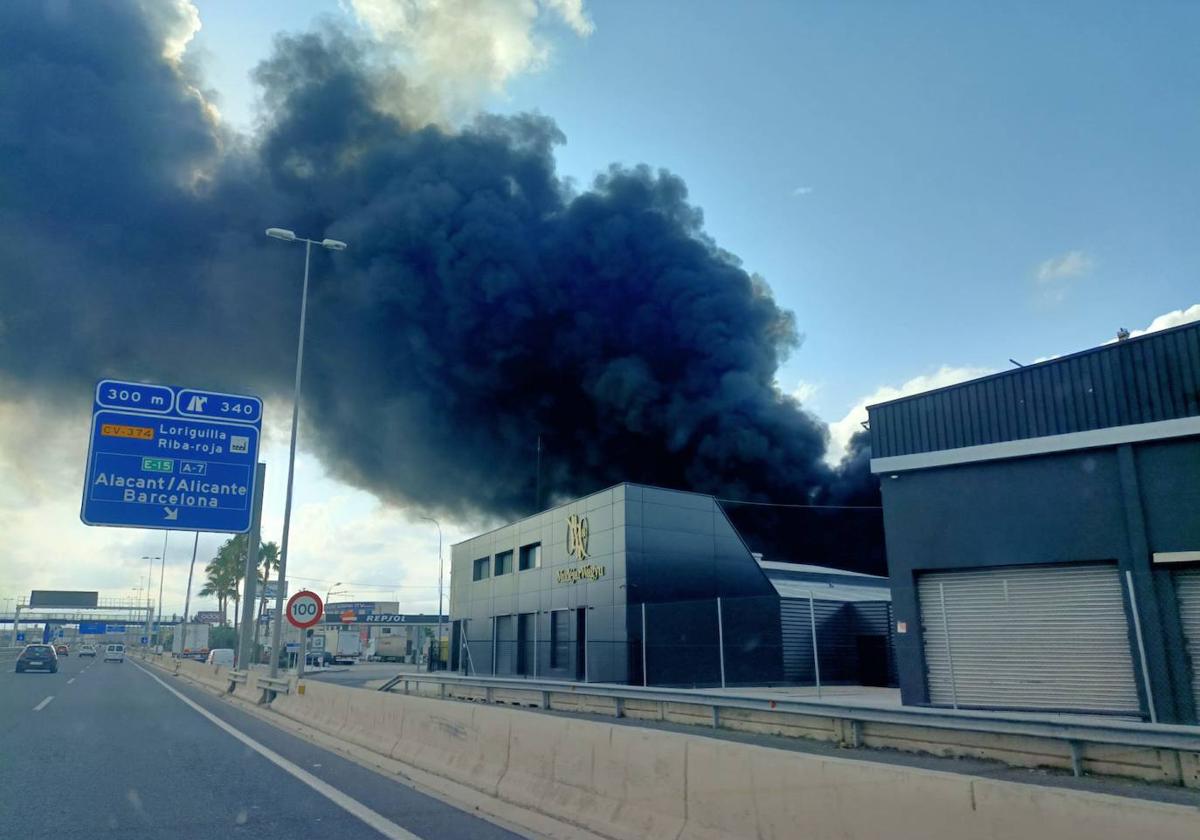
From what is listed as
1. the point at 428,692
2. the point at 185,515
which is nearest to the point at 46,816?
→ the point at 185,515

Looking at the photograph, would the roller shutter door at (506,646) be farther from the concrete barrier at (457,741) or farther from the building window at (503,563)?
the concrete barrier at (457,741)

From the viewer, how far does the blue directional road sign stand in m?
15.7

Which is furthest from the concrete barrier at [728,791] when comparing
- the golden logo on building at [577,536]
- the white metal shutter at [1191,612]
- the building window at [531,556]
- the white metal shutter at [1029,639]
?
the building window at [531,556]

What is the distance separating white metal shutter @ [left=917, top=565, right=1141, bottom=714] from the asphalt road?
32.4 feet

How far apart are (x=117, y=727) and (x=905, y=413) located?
14.8m

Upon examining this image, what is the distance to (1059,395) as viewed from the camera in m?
13.9

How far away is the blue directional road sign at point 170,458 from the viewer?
15656 millimetres

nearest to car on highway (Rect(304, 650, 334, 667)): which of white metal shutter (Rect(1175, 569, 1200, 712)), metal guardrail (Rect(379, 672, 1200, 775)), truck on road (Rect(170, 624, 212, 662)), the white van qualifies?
the white van

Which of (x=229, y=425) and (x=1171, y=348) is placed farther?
(x=229, y=425)

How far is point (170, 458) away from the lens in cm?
1648

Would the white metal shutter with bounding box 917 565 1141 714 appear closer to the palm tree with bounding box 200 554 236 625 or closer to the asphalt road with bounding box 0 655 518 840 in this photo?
the asphalt road with bounding box 0 655 518 840

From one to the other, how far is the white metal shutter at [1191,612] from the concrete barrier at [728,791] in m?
10.1

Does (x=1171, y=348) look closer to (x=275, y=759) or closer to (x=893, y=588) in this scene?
(x=893, y=588)

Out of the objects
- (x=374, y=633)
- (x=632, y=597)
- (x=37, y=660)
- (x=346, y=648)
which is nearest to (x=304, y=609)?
(x=632, y=597)
